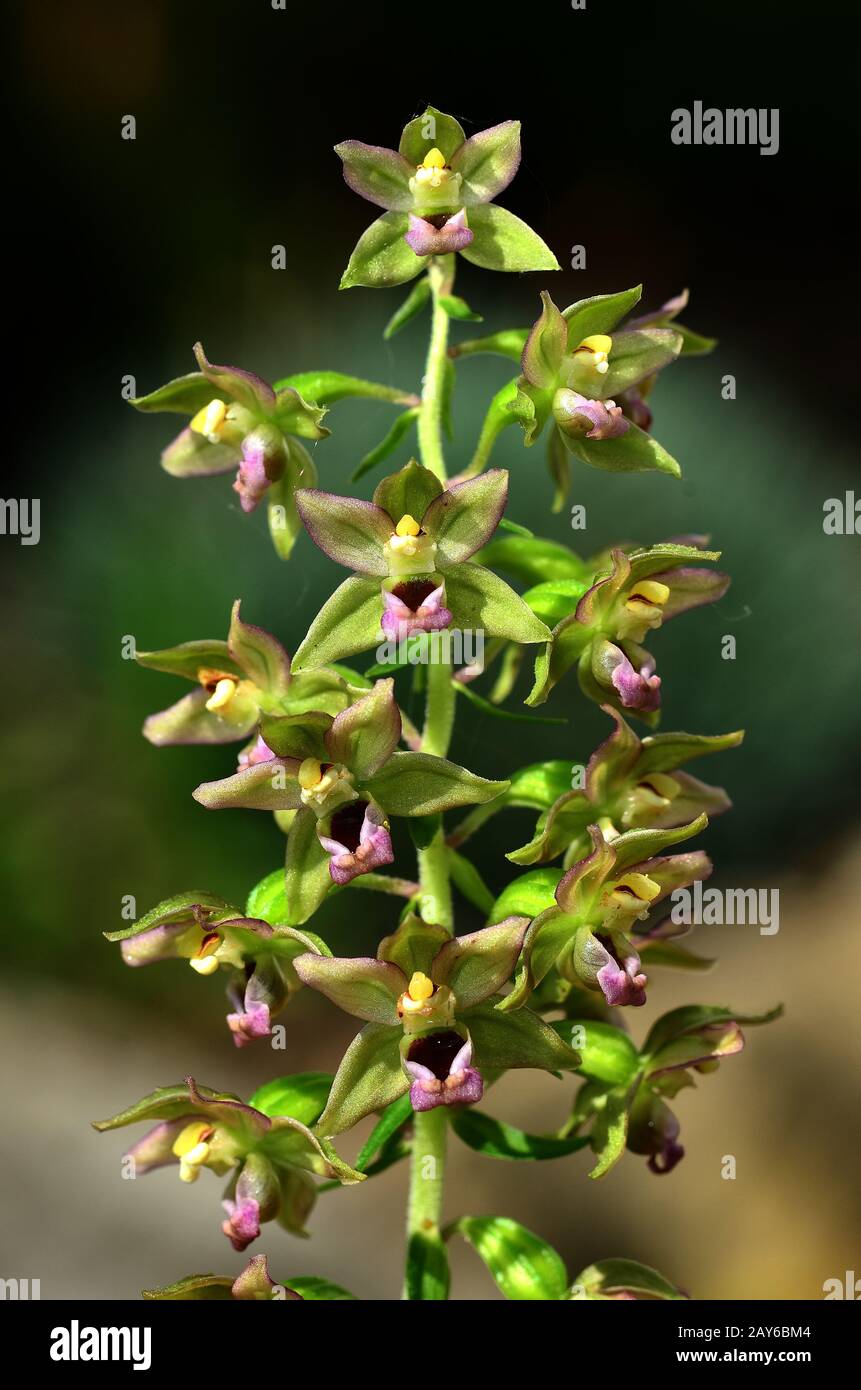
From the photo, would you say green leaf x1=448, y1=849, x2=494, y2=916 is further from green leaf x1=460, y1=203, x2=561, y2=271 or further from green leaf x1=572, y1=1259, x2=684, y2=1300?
green leaf x1=460, y1=203, x2=561, y2=271

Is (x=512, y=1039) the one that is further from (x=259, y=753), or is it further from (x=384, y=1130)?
(x=259, y=753)

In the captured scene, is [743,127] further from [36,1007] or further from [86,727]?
[36,1007]

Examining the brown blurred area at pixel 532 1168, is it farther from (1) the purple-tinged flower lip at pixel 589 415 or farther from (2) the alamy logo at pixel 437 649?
(1) the purple-tinged flower lip at pixel 589 415

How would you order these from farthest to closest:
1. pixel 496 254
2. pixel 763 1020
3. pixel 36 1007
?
1. pixel 36 1007
2. pixel 763 1020
3. pixel 496 254

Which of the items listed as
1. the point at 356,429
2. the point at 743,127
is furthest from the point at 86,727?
the point at 743,127

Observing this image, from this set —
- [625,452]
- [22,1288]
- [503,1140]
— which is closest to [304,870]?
[503,1140]
